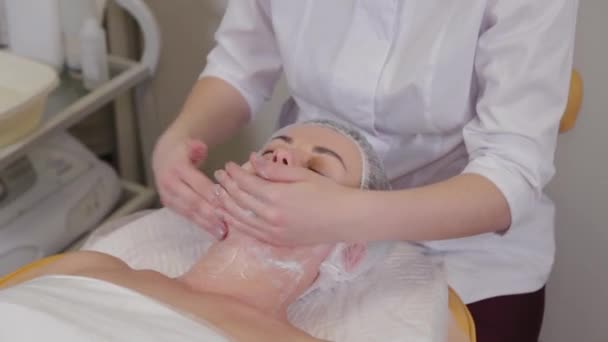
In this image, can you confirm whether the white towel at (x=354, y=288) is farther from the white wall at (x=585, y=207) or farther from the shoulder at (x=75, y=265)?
the white wall at (x=585, y=207)

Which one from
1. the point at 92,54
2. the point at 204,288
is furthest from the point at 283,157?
the point at 92,54

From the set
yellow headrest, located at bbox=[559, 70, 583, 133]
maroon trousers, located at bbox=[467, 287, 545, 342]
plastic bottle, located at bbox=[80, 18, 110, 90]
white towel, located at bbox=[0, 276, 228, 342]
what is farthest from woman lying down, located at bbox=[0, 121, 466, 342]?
plastic bottle, located at bbox=[80, 18, 110, 90]

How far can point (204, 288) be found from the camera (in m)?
0.97

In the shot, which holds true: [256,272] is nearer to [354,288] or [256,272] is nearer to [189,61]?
[354,288]

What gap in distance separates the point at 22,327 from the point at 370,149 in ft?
1.57

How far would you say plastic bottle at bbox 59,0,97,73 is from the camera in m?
1.47

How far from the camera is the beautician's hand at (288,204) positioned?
0.87 m

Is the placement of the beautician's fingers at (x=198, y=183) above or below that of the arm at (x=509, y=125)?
below

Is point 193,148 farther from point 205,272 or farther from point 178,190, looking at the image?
point 205,272

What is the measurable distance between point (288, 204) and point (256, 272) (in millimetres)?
155

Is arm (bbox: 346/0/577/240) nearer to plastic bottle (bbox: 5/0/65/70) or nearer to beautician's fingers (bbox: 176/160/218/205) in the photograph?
beautician's fingers (bbox: 176/160/218/205)

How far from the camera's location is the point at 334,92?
3.56 ft

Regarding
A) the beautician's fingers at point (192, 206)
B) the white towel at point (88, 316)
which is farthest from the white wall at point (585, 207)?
the white towel at point (88, 316)

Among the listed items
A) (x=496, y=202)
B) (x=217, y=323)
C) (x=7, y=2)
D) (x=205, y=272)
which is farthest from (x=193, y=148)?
(x=7, y=2)
